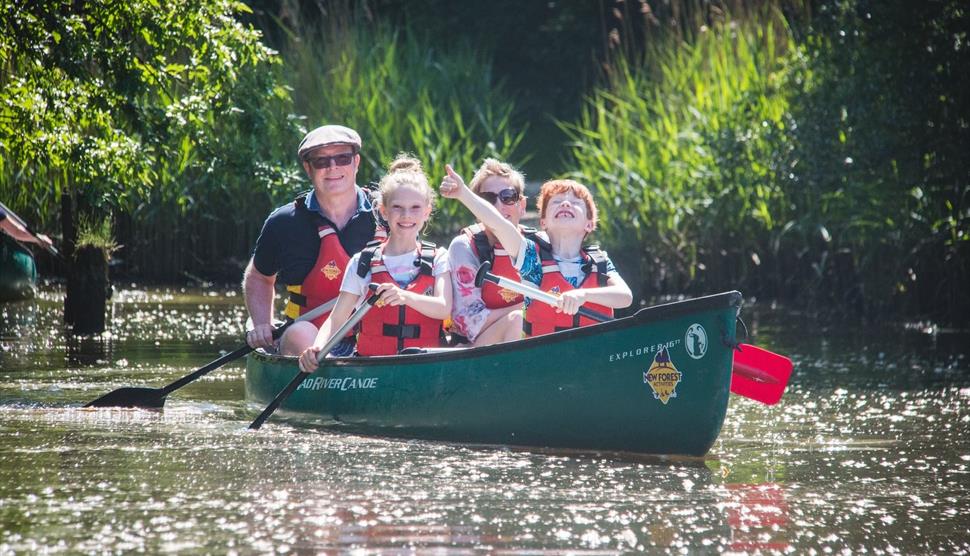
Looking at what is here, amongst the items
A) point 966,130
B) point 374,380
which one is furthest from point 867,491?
point 966,130

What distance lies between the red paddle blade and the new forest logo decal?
0.52 meters

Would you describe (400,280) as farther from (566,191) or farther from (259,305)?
(259,305)

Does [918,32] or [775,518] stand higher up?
[918,32]

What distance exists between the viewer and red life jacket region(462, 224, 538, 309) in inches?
261

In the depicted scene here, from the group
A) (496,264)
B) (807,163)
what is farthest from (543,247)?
(807,163)

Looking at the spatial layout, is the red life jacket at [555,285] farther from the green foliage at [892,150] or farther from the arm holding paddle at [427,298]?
the green foliage at [892,150]

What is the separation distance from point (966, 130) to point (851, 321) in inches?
64.9

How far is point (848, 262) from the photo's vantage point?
1188 cm

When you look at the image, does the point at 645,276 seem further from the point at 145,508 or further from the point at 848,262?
the point at 145,508

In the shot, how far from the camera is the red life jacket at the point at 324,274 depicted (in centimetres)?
729

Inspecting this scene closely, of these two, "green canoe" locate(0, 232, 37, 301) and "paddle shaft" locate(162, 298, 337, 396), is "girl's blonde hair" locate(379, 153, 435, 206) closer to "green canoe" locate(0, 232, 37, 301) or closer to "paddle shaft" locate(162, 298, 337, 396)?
"paddle shaft" locate(162, 298, 337, 396)

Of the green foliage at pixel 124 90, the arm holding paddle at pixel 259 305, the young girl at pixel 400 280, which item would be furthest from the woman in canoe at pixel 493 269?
the green foliage at pixel 124 90

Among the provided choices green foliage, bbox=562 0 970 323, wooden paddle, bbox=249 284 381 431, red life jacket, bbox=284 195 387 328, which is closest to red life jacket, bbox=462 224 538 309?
wooden paddle, bbox=249 284 381 431

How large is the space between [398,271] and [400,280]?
0.04m
